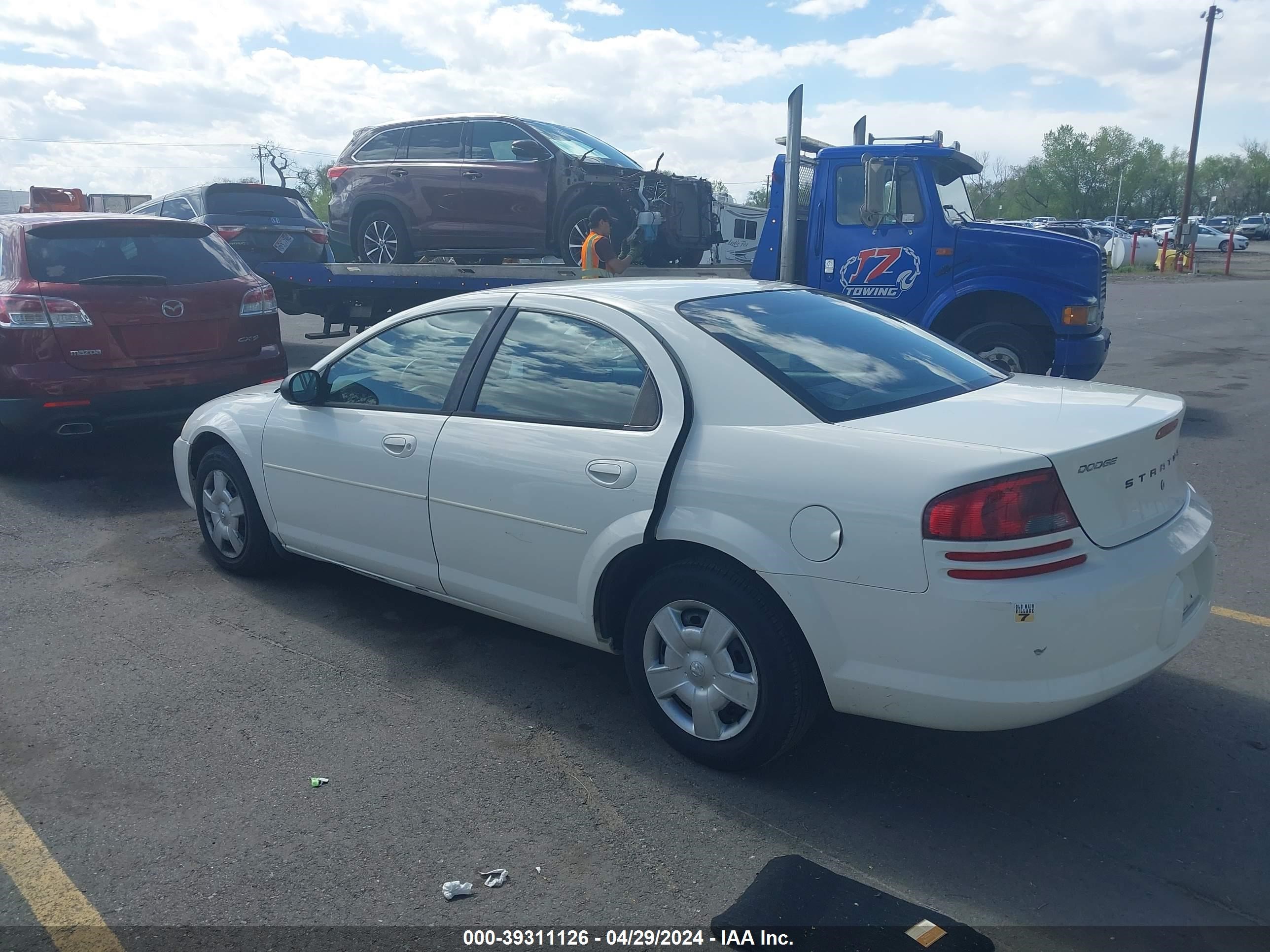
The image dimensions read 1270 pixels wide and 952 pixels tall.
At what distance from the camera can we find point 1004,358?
9.07 m

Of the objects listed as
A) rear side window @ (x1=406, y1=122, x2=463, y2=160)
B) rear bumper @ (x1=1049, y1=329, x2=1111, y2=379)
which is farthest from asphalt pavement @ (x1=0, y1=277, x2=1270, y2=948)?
rear side window @ (x1=406, y1=122, x2=463, y2=160)

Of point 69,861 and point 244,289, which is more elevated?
point 244,289

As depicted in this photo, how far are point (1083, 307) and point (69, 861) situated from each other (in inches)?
324

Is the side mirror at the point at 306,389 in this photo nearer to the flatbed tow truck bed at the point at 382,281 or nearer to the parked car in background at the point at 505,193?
the flatbed tow truck bed at the point at 382,281

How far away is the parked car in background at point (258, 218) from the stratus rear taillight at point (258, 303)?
473 cm

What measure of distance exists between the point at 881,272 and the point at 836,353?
5.74 metres

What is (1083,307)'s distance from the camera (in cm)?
873

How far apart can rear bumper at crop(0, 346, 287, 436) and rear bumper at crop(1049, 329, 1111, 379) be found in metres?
6.46

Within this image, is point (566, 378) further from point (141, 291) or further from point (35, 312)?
point (35, 312)

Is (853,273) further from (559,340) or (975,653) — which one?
(975,653)

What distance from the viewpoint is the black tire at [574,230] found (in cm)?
1018

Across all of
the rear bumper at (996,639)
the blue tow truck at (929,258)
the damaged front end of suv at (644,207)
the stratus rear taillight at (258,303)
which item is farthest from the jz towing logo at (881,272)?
the rear bumper at (996,639)

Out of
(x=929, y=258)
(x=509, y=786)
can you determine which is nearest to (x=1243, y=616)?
(x=509, y=786)

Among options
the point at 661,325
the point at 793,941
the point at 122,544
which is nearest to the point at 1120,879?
the point at 793,941
